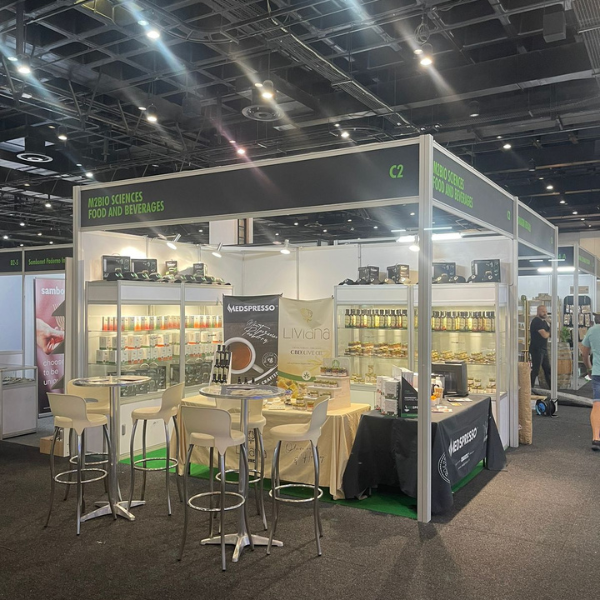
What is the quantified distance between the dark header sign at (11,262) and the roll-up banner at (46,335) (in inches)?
58.4

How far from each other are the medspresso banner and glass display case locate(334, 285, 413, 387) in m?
1.46

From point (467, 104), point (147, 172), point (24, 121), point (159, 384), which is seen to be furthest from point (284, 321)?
point (147, 172)

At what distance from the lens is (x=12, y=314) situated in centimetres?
1001

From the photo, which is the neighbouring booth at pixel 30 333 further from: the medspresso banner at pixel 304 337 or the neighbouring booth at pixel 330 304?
the medspresso banner at pixel 304 337

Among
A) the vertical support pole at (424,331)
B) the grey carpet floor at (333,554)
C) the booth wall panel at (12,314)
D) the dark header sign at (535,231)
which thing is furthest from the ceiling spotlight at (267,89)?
the booth wall panel at (12,314)

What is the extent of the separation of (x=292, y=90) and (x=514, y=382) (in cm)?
424

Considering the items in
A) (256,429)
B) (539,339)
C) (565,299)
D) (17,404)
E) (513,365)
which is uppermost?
(565,299)

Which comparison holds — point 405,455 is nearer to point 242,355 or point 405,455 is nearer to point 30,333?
point 242,355

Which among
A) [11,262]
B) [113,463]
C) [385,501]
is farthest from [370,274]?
[11,262]

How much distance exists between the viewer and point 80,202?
6172mm

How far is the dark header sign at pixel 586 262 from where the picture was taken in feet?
38.8

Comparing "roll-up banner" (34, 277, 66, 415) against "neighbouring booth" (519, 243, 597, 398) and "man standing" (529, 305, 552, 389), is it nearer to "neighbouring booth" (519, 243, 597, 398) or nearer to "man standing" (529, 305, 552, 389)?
"neighbouring booth" (519, 243, 597, 398)

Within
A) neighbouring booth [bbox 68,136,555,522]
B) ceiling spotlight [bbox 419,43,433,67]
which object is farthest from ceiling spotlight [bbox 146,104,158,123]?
ceiling spotlight [bbox 419,43,433,67]

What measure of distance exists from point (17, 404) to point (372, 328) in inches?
174
